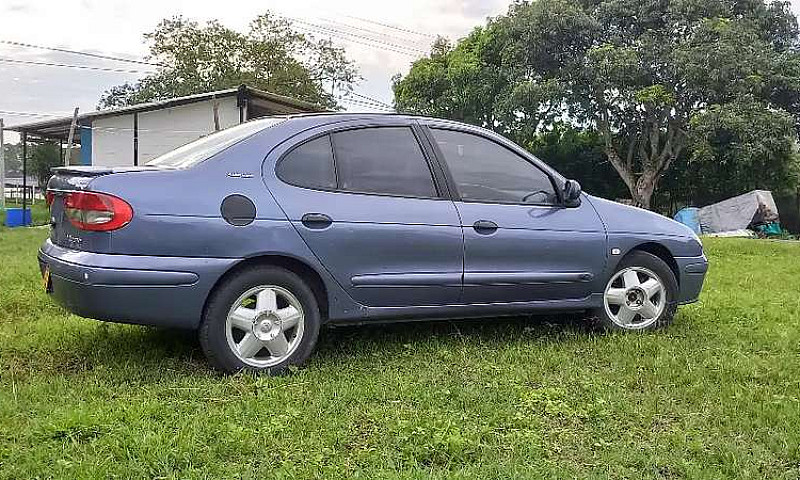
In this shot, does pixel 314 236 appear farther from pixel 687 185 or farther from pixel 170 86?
pixel 170 86

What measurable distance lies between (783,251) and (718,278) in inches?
233

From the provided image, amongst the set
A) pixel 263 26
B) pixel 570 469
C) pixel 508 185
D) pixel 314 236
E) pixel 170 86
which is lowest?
pixel 570 469

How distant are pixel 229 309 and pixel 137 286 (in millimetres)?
467

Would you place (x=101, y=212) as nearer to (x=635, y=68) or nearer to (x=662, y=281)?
(x=662, y=281)

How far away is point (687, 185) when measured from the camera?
25.8m

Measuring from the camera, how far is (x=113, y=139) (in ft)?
70.5

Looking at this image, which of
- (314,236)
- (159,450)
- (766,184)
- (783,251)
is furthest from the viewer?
(766,184)

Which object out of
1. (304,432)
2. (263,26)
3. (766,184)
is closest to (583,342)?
(304,432)

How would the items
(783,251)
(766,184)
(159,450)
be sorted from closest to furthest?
(159,450) < (783,251) < (766,184)

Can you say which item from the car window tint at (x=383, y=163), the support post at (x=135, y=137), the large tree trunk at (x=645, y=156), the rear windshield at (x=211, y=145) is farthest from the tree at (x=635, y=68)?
the rear windshield at (x=211, y=145)

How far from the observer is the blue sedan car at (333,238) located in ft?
12.0

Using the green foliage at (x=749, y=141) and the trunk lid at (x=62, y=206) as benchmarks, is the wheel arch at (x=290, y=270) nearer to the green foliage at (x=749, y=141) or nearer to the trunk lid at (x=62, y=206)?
the trunk lid at (x=62, y=206)

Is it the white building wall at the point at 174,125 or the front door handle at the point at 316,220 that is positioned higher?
the white building wall at the point at 174,125

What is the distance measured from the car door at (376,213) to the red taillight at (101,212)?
2.55 feet
